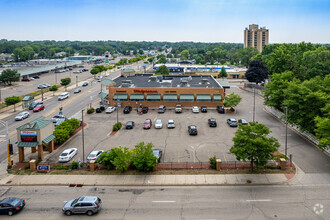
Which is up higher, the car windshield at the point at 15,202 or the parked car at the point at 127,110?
the parked car at the point at 127,110

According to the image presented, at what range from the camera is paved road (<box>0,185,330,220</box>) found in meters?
23.2

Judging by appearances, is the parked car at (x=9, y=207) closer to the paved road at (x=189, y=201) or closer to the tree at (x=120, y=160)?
the paved road at (x=189, y=201)

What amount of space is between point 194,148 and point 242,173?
9.16 metres

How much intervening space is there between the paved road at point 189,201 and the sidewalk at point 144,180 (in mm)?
877

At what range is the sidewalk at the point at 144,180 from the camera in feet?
94.5

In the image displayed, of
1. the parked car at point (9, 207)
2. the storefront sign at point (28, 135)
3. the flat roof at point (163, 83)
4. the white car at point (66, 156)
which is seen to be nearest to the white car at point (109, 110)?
the flat roof at point (163, 83)

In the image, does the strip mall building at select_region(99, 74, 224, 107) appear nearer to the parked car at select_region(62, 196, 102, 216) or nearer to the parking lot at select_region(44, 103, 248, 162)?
the parking lot at select_region(44, 103, 248, 162)

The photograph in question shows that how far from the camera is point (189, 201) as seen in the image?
997 inches

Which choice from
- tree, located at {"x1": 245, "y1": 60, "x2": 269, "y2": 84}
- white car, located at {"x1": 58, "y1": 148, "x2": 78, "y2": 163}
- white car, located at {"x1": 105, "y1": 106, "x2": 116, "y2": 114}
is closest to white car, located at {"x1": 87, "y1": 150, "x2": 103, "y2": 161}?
white car, located at {"x1": 58, "y1": 148, "x2": 78, "y2": 163}

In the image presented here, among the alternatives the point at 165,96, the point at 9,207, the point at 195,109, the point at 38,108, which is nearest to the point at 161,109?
the point at 165,96

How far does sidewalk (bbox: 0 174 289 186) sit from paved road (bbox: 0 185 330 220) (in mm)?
877

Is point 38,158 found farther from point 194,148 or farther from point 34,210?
point 194,148

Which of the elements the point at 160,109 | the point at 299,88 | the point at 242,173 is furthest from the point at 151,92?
the point at 242,173

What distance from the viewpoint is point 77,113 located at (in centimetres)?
5931
